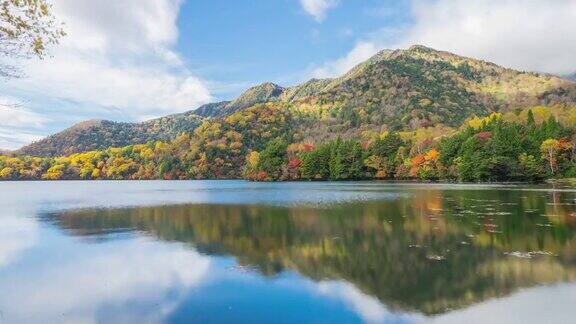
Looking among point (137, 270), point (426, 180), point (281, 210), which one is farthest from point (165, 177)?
point (137, 270)

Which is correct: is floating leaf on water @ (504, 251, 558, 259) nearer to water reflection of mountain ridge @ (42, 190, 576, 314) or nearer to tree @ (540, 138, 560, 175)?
water reflection of mountain ridge @ (42, 190, 576, 314)

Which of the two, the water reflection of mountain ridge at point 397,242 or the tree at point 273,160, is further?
the tree at point 273,160

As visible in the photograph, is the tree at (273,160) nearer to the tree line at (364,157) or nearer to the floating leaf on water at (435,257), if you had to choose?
the tree line at (364,157)

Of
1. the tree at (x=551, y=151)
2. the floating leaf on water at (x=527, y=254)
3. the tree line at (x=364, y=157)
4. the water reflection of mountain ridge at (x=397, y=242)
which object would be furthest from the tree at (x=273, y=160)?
the floating leaf on water at (x=527, y=254)

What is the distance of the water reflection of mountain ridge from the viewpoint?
554 inches

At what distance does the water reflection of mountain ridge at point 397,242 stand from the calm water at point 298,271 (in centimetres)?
8

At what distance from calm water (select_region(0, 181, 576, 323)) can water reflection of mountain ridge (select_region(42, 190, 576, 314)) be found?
3.0 inches

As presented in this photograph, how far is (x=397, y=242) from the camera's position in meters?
21.1

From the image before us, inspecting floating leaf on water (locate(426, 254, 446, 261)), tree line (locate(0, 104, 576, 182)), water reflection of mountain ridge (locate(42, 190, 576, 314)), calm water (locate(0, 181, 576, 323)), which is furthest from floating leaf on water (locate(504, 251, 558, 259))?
tree line (locate(0, 104, 576, 182))

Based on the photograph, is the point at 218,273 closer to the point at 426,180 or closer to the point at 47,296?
the point at 47,296

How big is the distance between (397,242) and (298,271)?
6.94 meters

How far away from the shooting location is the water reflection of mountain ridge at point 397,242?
46.1 ft

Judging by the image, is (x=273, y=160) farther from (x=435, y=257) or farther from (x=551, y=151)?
(x=435, y=257)

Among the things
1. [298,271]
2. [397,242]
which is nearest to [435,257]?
[397,242]
